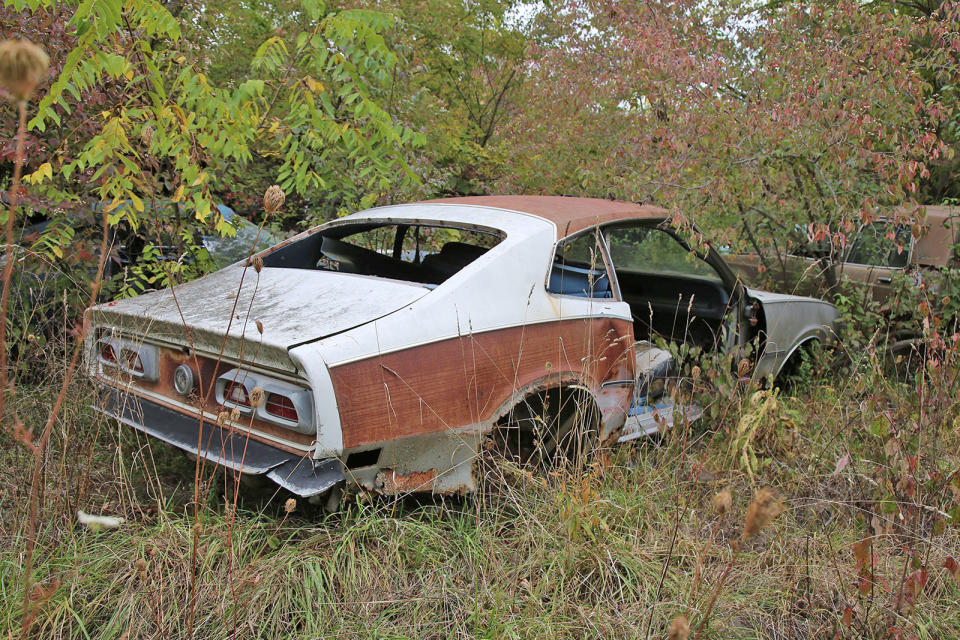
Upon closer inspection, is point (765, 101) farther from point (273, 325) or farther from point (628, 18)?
point (273, 325)

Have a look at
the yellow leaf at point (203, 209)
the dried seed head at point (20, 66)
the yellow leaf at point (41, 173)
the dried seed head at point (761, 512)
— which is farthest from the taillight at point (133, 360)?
the dried seed head at point (761, 512)

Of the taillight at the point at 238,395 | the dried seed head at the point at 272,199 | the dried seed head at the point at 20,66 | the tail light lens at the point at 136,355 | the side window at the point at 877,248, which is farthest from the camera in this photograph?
the side window at the point at 877,248

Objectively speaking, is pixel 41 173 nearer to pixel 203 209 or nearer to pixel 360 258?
pixel 203 209

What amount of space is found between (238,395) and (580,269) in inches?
69.6

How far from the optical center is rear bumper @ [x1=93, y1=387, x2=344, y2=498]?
7.28 ft

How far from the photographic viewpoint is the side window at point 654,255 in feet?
13.4

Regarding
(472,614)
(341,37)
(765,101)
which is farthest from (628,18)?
(472,614)

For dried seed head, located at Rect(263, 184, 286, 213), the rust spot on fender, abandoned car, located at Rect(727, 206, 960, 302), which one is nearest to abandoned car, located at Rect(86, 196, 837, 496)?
the rust spot on fender

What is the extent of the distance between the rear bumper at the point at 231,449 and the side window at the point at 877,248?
536 cm

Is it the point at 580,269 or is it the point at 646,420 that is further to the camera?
the point at 646,420

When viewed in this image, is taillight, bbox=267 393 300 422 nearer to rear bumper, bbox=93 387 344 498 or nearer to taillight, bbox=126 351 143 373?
rear bumper, bbox=93 387 344 498

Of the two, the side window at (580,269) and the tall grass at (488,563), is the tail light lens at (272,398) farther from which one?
the side window at (580,269)

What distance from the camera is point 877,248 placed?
5656 mm

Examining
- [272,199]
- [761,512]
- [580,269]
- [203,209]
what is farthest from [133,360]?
[761,512]
